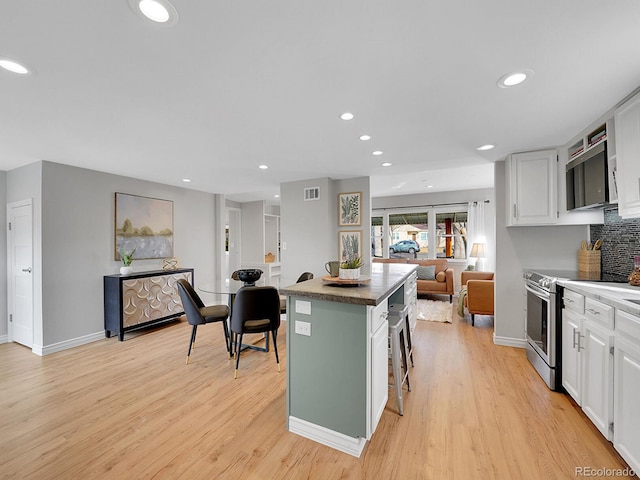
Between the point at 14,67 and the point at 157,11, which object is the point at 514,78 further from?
the point at 14,67

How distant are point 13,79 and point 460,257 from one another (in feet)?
25.4

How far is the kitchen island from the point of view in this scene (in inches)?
70.3

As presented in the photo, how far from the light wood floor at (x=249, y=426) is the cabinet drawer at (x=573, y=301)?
0.80 m

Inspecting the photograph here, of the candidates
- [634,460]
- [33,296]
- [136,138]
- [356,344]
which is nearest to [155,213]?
[33,296]

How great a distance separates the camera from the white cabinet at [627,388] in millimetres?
1543

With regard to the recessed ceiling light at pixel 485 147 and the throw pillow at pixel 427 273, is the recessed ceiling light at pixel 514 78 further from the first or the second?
the throw pillow at pixel 427 273

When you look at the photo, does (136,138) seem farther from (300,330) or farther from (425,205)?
(425,205)

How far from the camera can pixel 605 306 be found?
6.14 feet

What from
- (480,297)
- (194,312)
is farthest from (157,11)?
(480,297)

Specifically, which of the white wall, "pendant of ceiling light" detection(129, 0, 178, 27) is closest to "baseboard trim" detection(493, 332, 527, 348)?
"pendant of ceiling light" detection(129, 0, 178, 27)

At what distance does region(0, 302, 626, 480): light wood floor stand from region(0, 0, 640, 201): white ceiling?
238 cm

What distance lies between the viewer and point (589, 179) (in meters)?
2.62

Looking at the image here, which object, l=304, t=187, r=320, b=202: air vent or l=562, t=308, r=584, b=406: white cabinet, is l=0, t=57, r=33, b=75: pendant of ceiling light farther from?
l=562, t=308, r=584, b=406: white cabinet

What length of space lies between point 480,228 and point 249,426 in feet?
21.2
